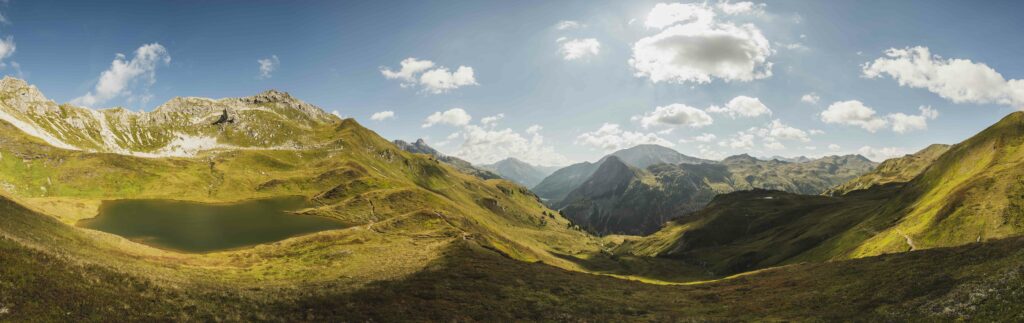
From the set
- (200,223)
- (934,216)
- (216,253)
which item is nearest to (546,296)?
(216,253)

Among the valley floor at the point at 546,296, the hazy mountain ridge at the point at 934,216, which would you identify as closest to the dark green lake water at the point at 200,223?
the valley floor at the point at 546,296

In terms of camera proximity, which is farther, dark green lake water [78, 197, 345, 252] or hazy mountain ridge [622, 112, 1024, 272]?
hazy mountain ridge [622, 112, 1024, 272]

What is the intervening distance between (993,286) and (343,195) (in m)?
191

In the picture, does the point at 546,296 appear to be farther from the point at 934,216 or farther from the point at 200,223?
the point at 934,216

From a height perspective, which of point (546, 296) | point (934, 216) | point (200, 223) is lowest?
point (546, 296)

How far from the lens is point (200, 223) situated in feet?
385

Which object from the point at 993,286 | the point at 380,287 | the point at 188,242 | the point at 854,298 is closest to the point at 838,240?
the point at 854,298

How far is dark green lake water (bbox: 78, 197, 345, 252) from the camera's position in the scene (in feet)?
303

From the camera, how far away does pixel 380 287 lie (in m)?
45.2

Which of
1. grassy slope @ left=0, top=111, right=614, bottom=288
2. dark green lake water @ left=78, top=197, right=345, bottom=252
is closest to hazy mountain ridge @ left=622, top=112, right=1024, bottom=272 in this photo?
grassy slope @ left=0, top=111, right=614, bottom=288

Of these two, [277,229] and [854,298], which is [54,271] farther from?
[277,229]

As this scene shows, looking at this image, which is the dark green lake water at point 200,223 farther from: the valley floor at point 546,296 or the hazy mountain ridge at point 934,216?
the hazy mountain ridge at point 934,216

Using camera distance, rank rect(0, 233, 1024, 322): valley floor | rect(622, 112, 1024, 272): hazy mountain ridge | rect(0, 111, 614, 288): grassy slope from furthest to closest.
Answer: rect(622, 112, 1024, 272): hazy mountain ridge, rect(0, 111, 614, 288): grassy slope, rect(0, 233, 1024, 322): valley floor

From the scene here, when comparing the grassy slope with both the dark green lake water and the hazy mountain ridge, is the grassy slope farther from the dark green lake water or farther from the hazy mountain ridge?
the hazy mountain ridge
